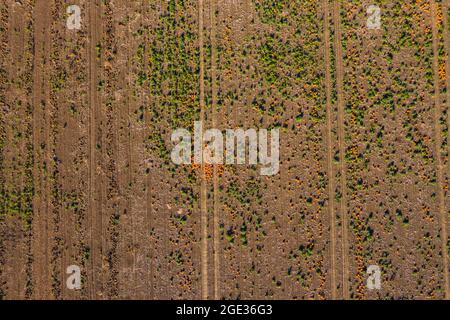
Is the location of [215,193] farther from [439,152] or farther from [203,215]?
[439,152]

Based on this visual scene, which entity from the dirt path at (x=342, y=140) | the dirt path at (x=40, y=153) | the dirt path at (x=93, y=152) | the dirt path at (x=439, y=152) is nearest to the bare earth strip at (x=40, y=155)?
the dirt path at (x=40, y=153)

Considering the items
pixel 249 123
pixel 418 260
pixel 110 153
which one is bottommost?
pixel 418 260

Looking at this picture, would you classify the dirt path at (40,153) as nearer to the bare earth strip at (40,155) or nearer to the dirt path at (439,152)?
the bare earth strip at (40,155)

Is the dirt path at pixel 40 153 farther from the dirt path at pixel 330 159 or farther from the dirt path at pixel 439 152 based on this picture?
the dirt path at pixel 439 152

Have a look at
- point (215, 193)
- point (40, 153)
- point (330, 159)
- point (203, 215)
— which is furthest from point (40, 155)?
point (330, 159)

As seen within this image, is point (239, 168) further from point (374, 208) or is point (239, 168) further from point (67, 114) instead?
point (67, 114)

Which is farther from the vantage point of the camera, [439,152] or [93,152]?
[93,152]

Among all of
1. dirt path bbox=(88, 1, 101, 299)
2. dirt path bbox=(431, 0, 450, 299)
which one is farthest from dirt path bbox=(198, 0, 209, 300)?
dirt path bbox=(431, 0, 450, 299)

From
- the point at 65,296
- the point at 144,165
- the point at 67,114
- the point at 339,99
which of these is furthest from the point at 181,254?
the point at 339,99

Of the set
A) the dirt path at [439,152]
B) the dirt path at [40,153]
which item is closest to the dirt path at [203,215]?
the dirt path at [40,153]

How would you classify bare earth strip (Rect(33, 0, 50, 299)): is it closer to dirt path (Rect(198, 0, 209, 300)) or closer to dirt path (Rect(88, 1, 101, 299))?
dirt path (Rect(88, 1, 101, 299))

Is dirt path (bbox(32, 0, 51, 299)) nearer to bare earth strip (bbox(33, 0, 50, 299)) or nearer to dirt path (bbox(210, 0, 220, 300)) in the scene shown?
bare earth strip (bbox(33, 0, 50, 299))
